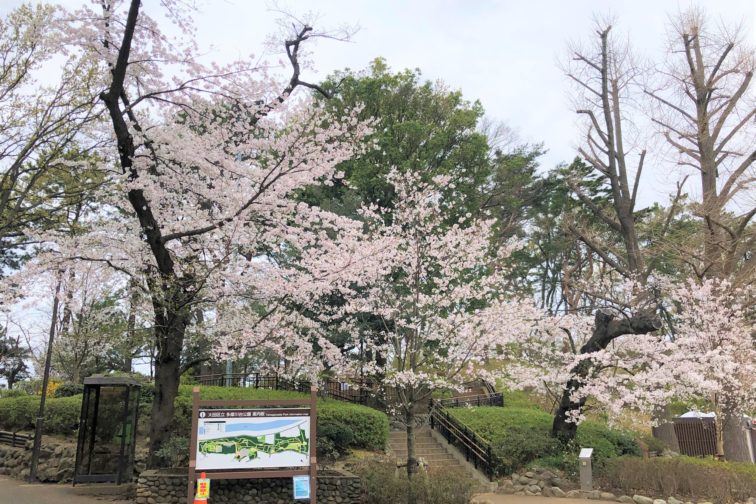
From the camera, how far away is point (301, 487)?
26.2 feet

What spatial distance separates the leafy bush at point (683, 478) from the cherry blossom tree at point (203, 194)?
24.5ft

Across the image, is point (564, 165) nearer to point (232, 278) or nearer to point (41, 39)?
point (232, 278)

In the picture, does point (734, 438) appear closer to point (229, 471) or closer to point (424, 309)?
point (424, 309)

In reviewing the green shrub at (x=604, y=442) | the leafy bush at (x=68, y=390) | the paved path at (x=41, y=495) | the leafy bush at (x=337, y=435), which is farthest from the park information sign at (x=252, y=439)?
the leafy bush at (x=68, y=390)

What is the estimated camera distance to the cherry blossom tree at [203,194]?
357 inches

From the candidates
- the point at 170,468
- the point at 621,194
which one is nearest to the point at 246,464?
the point at 170,468

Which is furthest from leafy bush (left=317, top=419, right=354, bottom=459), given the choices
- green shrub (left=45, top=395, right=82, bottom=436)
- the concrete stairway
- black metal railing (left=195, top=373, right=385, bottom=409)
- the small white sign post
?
green shrub (left=45, top=395, right=82, bottom=436)

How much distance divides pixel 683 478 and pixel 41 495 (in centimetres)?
1263

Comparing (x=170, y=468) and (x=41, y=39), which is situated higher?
(x=41, y=39)

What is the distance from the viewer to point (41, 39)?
8.82 m

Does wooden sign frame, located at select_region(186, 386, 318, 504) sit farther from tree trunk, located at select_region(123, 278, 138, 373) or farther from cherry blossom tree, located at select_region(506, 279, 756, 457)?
cherry blossom tree, located at select_region(506, 279, 756, 457)

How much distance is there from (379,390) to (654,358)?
7.57 m

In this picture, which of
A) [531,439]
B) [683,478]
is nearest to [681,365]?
[683,478]

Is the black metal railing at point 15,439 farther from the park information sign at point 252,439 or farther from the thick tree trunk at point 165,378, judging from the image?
the park information sign at point 252,439
